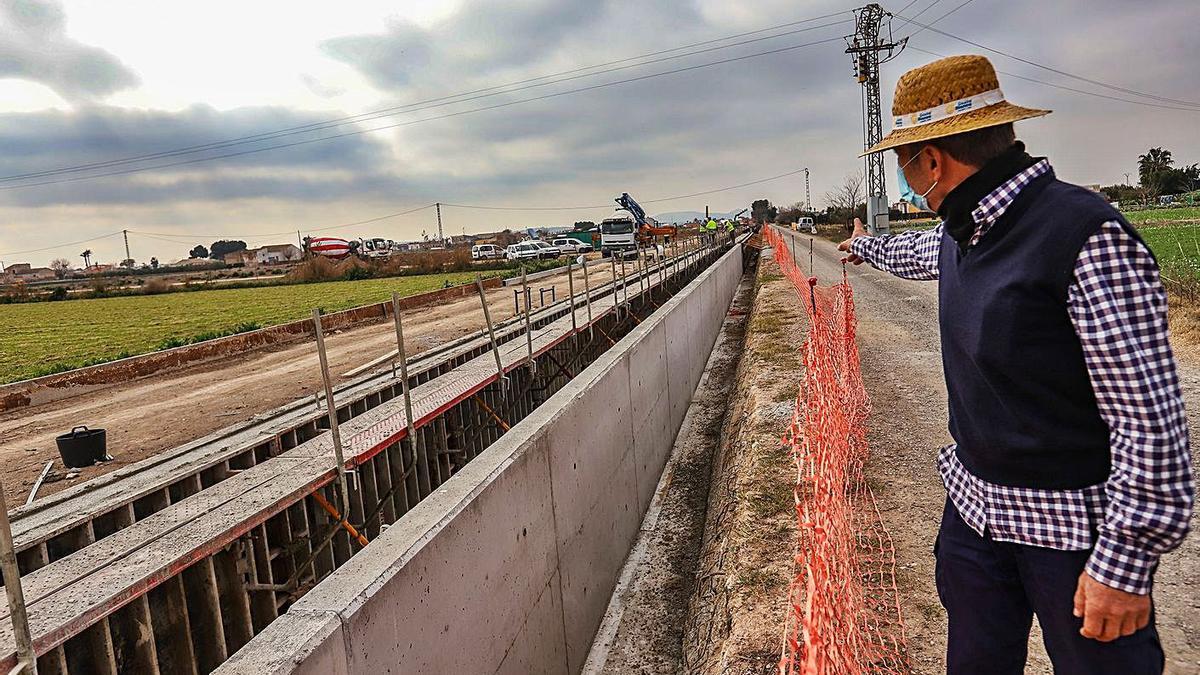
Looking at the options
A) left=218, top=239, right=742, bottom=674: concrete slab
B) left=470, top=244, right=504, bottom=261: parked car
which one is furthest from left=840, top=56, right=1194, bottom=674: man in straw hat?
left=470, top=244, right=504, bottom=261: parked car

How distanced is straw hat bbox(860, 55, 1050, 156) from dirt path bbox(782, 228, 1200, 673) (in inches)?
99.0

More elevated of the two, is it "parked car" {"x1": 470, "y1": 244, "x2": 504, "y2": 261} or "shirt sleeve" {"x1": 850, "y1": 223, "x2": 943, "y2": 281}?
"parked car" {"x1": 470, "y1": 244, "x2": 504, "y2": 261}

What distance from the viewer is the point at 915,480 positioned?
5.43 metres

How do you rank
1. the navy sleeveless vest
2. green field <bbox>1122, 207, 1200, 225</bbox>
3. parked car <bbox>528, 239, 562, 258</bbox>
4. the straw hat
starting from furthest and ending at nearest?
parked car <bbox>528, 239, 562, 258</bbox>, green field <bbox>1122, 207, 1200, 225</bbox>, the straw hat, the navy sleeveless vest

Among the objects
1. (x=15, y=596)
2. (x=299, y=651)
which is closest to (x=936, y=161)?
(x=299, y=651)

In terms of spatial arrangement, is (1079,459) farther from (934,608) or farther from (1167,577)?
(1167,577)

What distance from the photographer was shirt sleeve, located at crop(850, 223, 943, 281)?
2660 mm

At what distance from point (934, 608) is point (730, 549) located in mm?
1572

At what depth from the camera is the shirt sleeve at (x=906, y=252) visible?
105 inches

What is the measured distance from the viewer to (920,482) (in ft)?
17.6

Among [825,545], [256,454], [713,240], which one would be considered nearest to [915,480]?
[825,545]

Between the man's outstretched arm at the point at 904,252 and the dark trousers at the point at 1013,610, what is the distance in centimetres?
92

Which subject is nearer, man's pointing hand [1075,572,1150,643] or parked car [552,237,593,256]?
man's pointing hand [1075,572,1150,643]

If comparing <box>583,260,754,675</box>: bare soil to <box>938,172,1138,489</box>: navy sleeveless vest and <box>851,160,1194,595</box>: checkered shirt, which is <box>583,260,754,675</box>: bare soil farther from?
<box>851,160,1194,595</box>: checkered shirt
